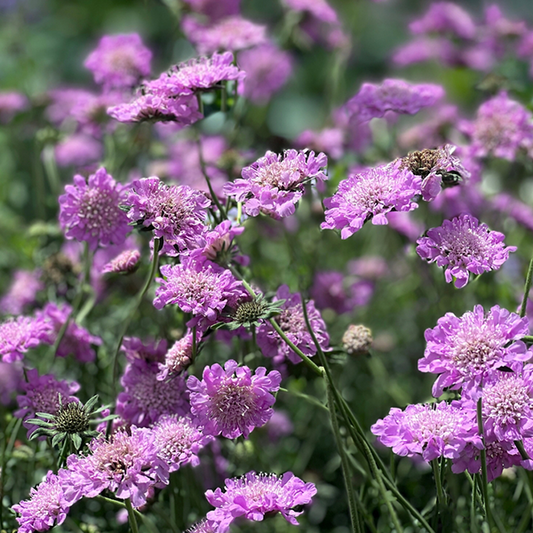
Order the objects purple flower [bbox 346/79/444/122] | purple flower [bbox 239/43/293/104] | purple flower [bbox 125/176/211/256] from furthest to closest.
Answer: purple flower [bbox 239/43/293/104]
purple flower [bbox 346/79/444/122]
purple flower [bbox 125/176/211/256]

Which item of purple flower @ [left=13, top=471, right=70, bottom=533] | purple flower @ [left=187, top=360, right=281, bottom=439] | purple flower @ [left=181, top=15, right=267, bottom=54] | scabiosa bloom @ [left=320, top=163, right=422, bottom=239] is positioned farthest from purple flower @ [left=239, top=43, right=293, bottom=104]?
purple flower @ [left=13, top=471, right=70, bottom=533]

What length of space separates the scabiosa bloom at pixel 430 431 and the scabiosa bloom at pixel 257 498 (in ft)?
0.38

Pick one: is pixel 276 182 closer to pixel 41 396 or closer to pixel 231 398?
pixel 231 398

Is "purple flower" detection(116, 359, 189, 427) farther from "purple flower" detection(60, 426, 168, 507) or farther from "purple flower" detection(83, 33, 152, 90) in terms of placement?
"purple flower" detection(83, 33, 152, 90)

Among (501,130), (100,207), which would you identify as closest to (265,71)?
(501,130)

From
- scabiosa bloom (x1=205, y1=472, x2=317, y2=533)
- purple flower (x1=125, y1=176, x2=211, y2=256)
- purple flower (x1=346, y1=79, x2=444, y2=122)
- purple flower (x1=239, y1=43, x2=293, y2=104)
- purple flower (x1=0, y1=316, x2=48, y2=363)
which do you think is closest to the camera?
scabiosa bloom (x1=205, y1=472, x2=317, y2=533)

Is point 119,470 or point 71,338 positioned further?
point 71,338

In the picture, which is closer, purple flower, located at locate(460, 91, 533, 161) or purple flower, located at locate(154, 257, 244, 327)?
purple flower, located at locate(154, 257, 244, 327)

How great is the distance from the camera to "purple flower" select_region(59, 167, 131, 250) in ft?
3.45

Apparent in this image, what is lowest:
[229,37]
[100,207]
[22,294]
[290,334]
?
[22,294]

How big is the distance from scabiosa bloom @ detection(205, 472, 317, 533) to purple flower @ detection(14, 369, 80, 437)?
266 mm

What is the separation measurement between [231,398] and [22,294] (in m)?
0.73

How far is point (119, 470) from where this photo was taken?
0.81 m

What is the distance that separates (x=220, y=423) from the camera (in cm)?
88
